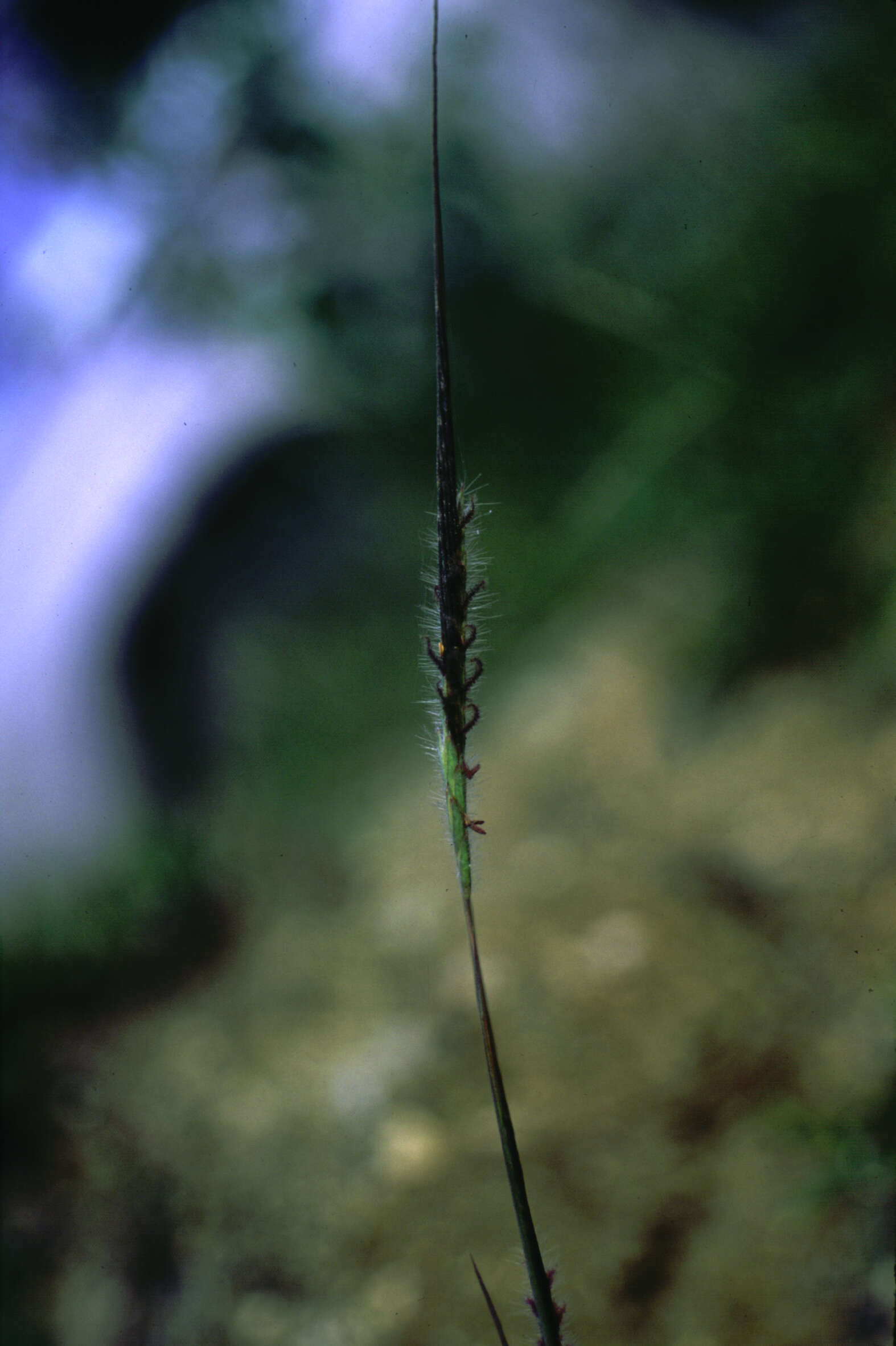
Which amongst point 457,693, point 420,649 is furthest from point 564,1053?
point 457,693

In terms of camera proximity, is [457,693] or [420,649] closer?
[457,693]

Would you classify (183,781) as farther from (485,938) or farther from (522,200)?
(522,200)

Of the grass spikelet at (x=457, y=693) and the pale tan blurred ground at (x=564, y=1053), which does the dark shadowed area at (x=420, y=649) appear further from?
the grass spikelet at (x=457, y=693)

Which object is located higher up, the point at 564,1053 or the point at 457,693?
the point at 457,693

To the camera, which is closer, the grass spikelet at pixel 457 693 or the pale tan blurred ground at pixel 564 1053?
the grass spikelet at pixel 457 693

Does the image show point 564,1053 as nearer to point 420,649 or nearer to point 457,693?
point 420,649

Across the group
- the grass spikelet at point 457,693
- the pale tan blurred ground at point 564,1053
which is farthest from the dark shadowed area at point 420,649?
the grass spikelet at point 457,693

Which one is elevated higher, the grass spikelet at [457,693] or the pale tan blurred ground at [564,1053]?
the grass spikelet at [457,693]

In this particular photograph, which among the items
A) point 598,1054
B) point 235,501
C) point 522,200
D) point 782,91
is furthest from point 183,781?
point 782,91
